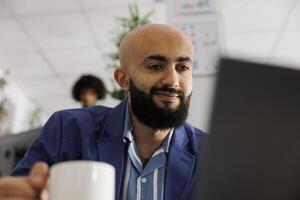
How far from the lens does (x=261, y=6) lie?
344 centimetres

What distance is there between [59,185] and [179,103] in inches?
24.7

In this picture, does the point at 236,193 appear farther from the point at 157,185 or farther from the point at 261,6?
the point at 261,6

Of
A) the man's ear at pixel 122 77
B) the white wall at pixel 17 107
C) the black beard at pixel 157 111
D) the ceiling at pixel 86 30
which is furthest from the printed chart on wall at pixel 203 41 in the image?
the white wall at pixel 17 107

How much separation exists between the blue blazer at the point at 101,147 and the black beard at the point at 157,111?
48mm

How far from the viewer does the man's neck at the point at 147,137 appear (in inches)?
45.2

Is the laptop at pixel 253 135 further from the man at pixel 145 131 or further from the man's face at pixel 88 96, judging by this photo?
the man's face at pixel 88 96

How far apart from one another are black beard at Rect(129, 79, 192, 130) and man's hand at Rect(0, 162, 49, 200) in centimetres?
56

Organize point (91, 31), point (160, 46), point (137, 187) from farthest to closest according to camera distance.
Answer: point (91, 31)
point (160, 46)
point (137, 187)

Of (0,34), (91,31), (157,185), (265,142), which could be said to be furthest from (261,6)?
(265,142)

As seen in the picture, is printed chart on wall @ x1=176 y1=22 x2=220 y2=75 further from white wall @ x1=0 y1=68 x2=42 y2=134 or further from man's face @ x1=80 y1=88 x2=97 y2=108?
white wall @ x1=0 y1=68 x2=42 y2=134

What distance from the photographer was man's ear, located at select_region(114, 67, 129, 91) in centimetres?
127

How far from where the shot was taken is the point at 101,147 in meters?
1.02

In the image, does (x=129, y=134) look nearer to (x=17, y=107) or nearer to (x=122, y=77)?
(x=122, y=77)

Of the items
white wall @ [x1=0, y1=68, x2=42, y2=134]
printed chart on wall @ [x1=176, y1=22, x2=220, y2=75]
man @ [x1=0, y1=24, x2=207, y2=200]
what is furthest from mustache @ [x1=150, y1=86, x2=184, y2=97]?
white wall @ [x1=0, y1=68, x2=42, y2=134]
